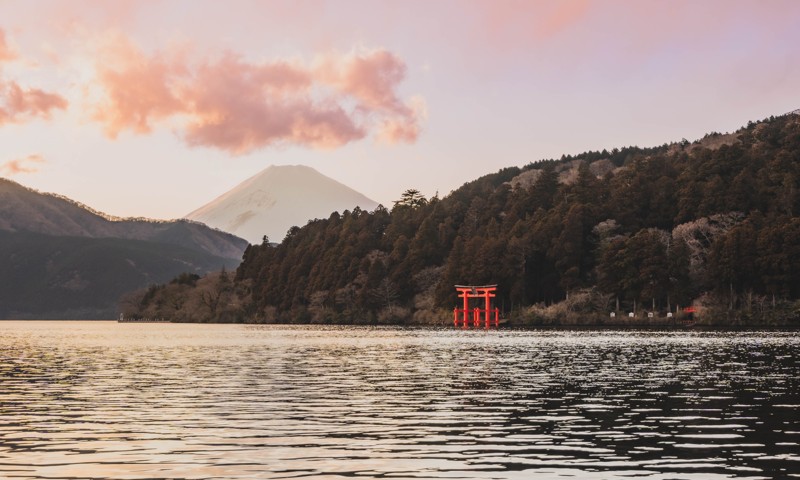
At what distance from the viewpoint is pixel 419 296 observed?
198 m

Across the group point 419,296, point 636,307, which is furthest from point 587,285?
point 419,296

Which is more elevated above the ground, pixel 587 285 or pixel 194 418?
pixel 587 285

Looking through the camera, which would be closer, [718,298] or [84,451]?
[84,451]

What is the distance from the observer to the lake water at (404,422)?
1827 centimetres

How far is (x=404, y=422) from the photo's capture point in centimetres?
Result: 2525

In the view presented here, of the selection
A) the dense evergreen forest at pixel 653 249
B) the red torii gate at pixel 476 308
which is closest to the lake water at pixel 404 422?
the dense evergreen forest at pixel 653 249

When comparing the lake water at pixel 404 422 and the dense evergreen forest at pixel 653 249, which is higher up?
the dense evergreen forest at pixel 653 249

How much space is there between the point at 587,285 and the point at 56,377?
430 ft

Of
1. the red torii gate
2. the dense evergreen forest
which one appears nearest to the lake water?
the dense evergreen forest

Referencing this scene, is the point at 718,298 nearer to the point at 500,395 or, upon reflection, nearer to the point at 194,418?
the point at 500,395

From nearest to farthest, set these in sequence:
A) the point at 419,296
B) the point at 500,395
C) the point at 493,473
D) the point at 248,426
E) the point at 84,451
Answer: the point at 493,473
the point at 84,451
the point at 248,426
the point at 500,395
the point at 419,296

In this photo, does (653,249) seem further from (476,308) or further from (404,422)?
(404,422)

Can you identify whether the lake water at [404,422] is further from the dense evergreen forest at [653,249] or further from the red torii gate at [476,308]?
the red torii gate at [476,308]

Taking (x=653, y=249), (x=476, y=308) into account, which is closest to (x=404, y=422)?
(x=653, y=249)
